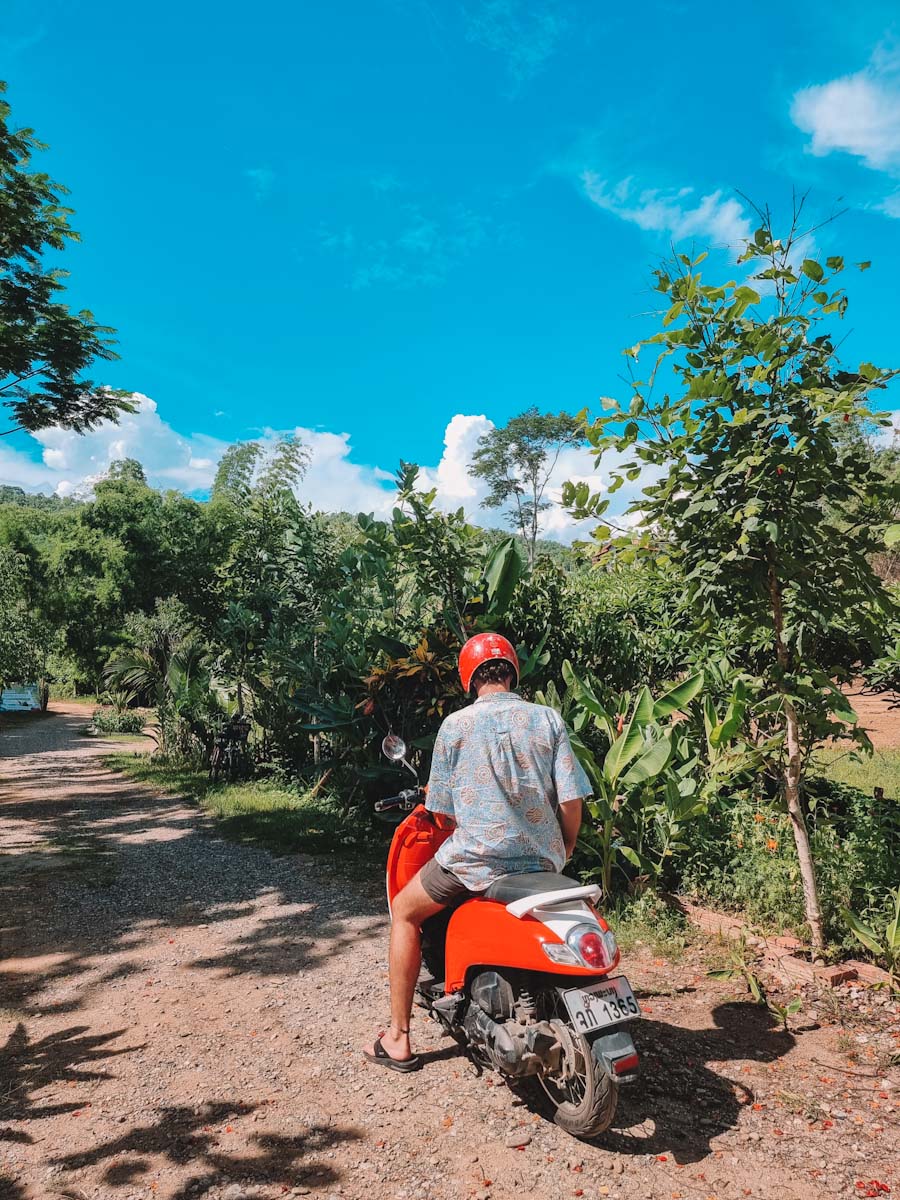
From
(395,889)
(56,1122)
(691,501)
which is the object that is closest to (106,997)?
(56,1122)

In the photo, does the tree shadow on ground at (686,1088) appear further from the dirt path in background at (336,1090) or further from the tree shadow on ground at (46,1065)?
the tree shadow on ground at (46,1065)

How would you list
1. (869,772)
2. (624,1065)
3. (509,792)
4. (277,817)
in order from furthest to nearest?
(277,817) < (869,772) < (509,792) < (624,1065)

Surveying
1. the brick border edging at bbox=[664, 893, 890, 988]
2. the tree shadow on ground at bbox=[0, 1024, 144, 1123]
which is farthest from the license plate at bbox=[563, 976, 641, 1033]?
the tree shadow on ground at bbox=[0, 1024, 144, 1123]

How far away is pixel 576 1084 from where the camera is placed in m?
2.70

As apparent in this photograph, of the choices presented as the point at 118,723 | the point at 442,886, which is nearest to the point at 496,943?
the point at 442,886

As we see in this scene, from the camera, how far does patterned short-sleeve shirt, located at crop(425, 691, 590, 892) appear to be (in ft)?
9.43

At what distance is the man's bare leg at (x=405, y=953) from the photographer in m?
3.12

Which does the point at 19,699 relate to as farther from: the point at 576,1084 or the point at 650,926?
the point at 576,1084

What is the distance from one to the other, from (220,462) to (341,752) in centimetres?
4079

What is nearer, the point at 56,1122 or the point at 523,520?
the point at 56,1122

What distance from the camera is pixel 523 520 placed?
44469 millimetres

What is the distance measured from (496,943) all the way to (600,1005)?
432 millimetres

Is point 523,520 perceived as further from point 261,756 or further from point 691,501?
point 691,501

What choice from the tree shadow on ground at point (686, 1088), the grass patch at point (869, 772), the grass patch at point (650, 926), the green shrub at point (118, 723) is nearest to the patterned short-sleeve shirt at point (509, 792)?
the tree shadow on ground at point (686, 1088)
